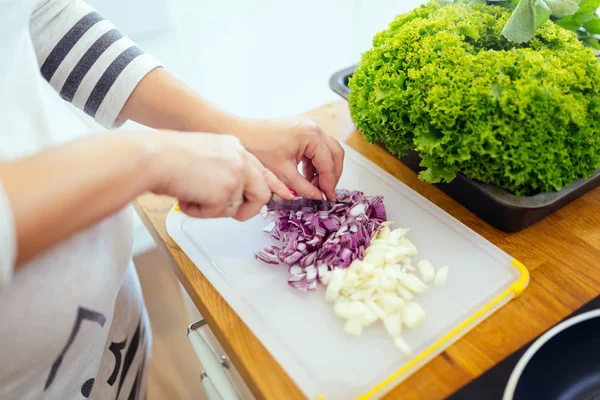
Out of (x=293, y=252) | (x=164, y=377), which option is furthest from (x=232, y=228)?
(x=164, y=377)

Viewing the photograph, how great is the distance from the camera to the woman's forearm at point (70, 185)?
0.41 m

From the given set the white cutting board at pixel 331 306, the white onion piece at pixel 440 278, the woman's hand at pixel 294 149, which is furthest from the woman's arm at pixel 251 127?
the white onion piece at pixel 440 278

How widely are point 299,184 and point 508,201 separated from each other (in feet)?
1.01

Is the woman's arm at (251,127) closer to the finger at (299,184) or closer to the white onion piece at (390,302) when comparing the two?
the finger at (299,184)

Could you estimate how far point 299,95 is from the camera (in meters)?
1.89

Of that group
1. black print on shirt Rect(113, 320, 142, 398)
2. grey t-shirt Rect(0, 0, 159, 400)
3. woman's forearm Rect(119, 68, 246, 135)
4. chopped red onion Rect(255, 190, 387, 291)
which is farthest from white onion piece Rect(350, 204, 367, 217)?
black print on shirt Rect(113, 320, 142, 398)

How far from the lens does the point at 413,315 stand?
0.62 m

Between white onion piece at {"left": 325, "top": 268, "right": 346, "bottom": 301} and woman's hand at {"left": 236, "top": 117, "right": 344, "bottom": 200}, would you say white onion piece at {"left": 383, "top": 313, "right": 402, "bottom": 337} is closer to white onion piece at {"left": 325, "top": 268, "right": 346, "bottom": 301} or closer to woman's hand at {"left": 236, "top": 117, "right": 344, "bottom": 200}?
white onion piece at {"left": 325, "top": 268, "right": 346, "bottom": 301}

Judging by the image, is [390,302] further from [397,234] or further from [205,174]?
[205,174]

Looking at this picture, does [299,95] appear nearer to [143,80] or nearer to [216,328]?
[143,80]

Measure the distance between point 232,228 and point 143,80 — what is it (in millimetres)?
273

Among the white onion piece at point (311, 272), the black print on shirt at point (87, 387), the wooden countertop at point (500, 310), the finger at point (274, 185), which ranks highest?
the finger at point (274, 185)

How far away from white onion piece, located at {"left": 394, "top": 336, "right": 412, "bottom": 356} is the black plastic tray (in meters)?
0.25

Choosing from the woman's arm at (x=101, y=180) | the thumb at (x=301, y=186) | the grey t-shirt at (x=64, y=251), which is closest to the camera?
the woman's arm at (x=101, y=180)
